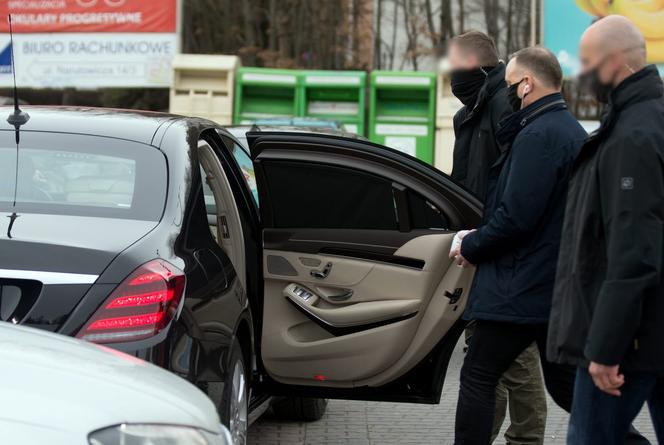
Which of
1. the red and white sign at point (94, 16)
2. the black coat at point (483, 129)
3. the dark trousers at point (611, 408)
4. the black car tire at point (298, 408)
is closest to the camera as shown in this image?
the dark trousers at point (611, 408)

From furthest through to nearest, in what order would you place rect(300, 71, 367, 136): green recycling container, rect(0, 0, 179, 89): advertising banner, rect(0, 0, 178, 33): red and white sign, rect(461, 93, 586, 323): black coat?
rect(0, 0, 178, 33): red and white sign < rect(0, 0, 179, 89): advertising banner < rect(300, 71, 367, 136): green recycling container < rect(461, 93, 586, 323): black coat

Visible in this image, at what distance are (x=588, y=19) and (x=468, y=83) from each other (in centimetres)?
1287

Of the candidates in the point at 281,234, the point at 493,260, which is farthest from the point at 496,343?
the point at 281,234

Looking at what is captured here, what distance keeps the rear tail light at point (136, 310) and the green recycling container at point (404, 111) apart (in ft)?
42.1

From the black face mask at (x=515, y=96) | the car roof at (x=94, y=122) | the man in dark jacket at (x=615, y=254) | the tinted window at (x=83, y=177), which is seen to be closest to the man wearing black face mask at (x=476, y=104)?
the black face mask at (x=515, y=96)

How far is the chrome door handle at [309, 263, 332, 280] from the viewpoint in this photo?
209 inches

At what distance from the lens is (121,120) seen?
482cm

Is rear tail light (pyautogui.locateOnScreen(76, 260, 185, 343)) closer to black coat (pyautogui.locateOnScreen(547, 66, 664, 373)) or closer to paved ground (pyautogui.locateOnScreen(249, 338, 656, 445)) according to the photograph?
black coat (pyautogui.locateOnScreen(547, 66, 664, 373))

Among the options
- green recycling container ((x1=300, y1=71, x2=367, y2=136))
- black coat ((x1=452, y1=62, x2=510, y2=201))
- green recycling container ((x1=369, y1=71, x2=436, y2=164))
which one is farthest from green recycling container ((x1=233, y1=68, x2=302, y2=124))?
black coat ((x1=452, y1=62, x2=510, y2=201))

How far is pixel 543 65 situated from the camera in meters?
4.64

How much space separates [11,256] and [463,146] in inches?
108

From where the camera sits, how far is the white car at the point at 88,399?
2594 millimetres

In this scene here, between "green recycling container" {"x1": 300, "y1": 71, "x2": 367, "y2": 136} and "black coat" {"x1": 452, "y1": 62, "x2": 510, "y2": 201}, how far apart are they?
11007mm

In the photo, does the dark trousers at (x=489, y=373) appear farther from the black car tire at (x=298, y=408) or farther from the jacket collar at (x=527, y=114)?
the black car tire at (x=298, y=408)
